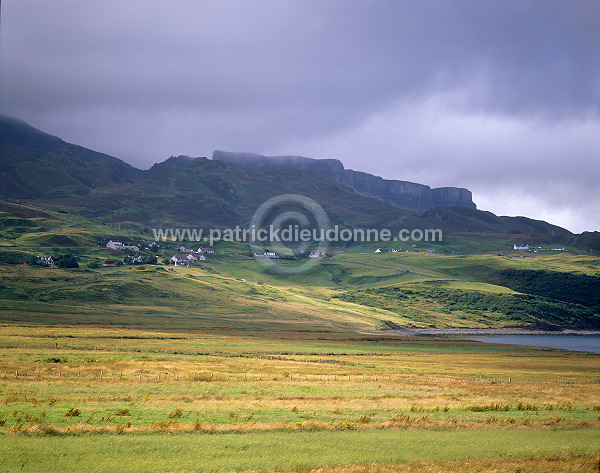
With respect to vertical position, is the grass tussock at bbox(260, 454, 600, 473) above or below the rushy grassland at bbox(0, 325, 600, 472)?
above

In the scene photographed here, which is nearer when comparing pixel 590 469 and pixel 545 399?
pixel 590 469

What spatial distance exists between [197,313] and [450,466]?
519 feet

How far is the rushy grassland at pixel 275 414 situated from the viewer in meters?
29.3

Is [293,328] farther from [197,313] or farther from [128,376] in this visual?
[128,376]

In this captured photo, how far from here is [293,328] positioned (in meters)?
159

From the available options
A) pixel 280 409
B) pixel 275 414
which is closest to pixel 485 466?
pixel 275 414

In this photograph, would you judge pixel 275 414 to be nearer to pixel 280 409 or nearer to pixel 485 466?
pixel 280 409

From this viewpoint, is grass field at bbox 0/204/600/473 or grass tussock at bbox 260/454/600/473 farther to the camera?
grass field at bbox 0/204/600/473

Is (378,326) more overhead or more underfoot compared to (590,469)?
more underfoot

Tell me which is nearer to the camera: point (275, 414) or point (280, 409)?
point (275, 414)

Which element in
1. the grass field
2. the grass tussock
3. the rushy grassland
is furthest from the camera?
the rushy grassland

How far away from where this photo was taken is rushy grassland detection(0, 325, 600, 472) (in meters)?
29.3

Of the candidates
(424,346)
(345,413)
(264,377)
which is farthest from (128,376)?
(424,346)

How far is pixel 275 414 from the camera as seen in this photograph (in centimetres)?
3994
